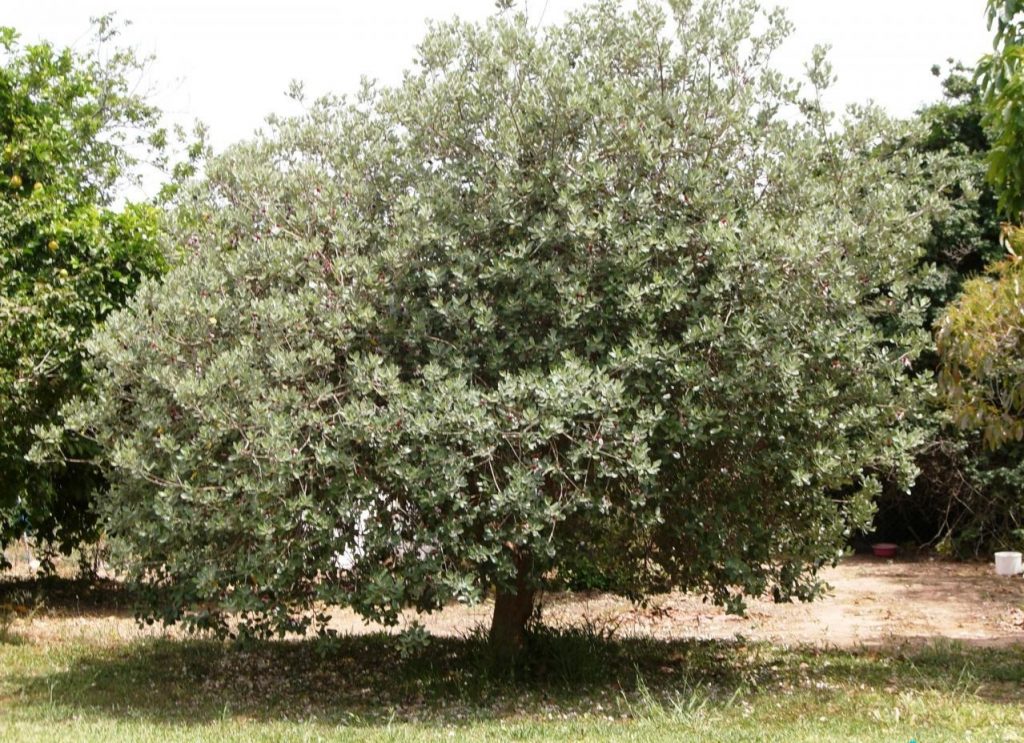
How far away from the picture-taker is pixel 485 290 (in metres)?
7.45

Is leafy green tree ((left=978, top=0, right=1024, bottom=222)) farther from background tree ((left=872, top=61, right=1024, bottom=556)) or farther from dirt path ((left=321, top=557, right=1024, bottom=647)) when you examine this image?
background tree ((left=872, top=61, right=1024, bottom=556))

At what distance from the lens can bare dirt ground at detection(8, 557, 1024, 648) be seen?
10688 millimetres

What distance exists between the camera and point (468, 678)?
8297 mm

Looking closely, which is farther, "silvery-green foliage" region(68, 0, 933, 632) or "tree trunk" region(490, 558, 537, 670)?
"tree trunk" region(490, 558, 537, 670)

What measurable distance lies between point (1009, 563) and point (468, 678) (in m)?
9.19

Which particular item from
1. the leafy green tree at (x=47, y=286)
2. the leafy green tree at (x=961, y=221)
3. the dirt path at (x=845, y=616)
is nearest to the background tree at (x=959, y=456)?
the leafy green tree at (x=961, y=221)

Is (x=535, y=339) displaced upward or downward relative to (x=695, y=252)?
downward

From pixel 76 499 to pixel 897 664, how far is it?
8194 mm

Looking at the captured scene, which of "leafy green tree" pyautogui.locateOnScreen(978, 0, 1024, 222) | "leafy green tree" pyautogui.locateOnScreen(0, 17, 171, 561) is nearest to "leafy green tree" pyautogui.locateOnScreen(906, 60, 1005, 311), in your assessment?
"leafy green tree" pyautogui.locateOnScreen(978, 0, 1024, 222)

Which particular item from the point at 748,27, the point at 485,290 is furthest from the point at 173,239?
the point at 748,27

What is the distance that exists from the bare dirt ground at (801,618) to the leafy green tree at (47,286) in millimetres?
1242

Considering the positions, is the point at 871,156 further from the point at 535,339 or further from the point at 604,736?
the point at 604,736

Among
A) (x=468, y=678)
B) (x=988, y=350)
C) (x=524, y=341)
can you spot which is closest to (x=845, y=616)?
(x=988, y=350)

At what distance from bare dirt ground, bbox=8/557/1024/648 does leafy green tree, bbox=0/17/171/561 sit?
1.24 meters
